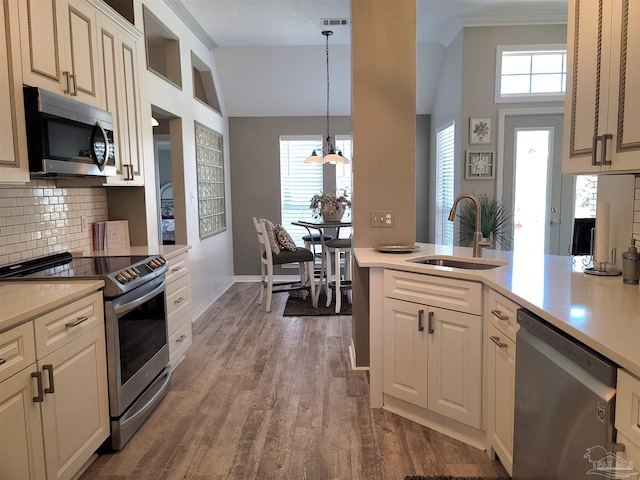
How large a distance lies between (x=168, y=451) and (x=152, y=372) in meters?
0.54

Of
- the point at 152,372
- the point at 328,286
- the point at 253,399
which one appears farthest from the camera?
the point at 328,286

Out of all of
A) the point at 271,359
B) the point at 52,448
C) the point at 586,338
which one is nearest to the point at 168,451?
the point at 52,448

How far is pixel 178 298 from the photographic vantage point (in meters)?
3.31

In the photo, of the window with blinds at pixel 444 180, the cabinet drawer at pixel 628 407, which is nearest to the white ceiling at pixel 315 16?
the window with blinds at pixel 444 180

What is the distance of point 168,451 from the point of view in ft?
7.64

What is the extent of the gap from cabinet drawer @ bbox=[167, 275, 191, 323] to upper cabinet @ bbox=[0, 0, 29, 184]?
1.33 meters

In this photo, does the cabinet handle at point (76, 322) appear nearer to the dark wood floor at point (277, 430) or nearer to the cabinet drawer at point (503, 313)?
the dark wood floor at point (277, 430)

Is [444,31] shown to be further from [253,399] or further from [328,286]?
[253,399]

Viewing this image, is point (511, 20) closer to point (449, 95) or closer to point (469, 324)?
point (449, 95)

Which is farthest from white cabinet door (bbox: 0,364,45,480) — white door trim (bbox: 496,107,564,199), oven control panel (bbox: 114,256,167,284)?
white door trim (bbox: 496,107,564,199)

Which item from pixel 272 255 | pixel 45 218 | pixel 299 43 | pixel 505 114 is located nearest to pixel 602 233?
pixel 45 218

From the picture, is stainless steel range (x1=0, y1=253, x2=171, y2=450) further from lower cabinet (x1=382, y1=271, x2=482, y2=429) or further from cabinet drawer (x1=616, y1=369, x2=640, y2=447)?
cabinet drawer (x1=616, y1=369, x2=640, y2=447)

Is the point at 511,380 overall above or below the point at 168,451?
above

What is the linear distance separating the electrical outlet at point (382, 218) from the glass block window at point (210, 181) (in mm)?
2446
